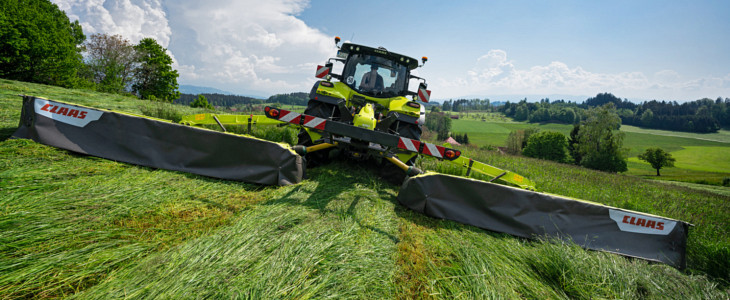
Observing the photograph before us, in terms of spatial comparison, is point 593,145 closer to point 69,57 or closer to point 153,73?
point 153,73

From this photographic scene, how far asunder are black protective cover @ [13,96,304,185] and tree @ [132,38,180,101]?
36.9 metres

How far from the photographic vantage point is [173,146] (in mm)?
3398

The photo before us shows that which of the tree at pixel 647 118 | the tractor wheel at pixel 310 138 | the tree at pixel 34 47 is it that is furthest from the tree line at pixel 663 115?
the tree at pixel 34 47

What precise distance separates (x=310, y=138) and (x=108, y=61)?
41.3m

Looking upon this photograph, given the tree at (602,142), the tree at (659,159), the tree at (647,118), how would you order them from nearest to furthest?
the tree at (602,142) < the tree at (659,159) < the tree at (647,118)

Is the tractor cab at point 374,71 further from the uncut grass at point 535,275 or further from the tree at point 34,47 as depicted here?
the tree at point 34,47

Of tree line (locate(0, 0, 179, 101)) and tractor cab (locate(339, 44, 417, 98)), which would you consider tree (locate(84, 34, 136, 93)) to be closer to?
tree line (locate(0, 0, 179, 101))

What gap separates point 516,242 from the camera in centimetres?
283

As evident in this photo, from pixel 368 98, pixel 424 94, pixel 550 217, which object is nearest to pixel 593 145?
pixel 424 94

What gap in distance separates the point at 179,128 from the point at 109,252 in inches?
85.5

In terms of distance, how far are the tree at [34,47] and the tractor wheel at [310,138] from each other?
34449 mm

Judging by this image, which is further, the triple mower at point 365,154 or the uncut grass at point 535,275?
the triple mower at point 365,154

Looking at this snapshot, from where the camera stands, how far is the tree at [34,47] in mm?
22336

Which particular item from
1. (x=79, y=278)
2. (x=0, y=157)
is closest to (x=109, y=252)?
(x=79, y=278)
